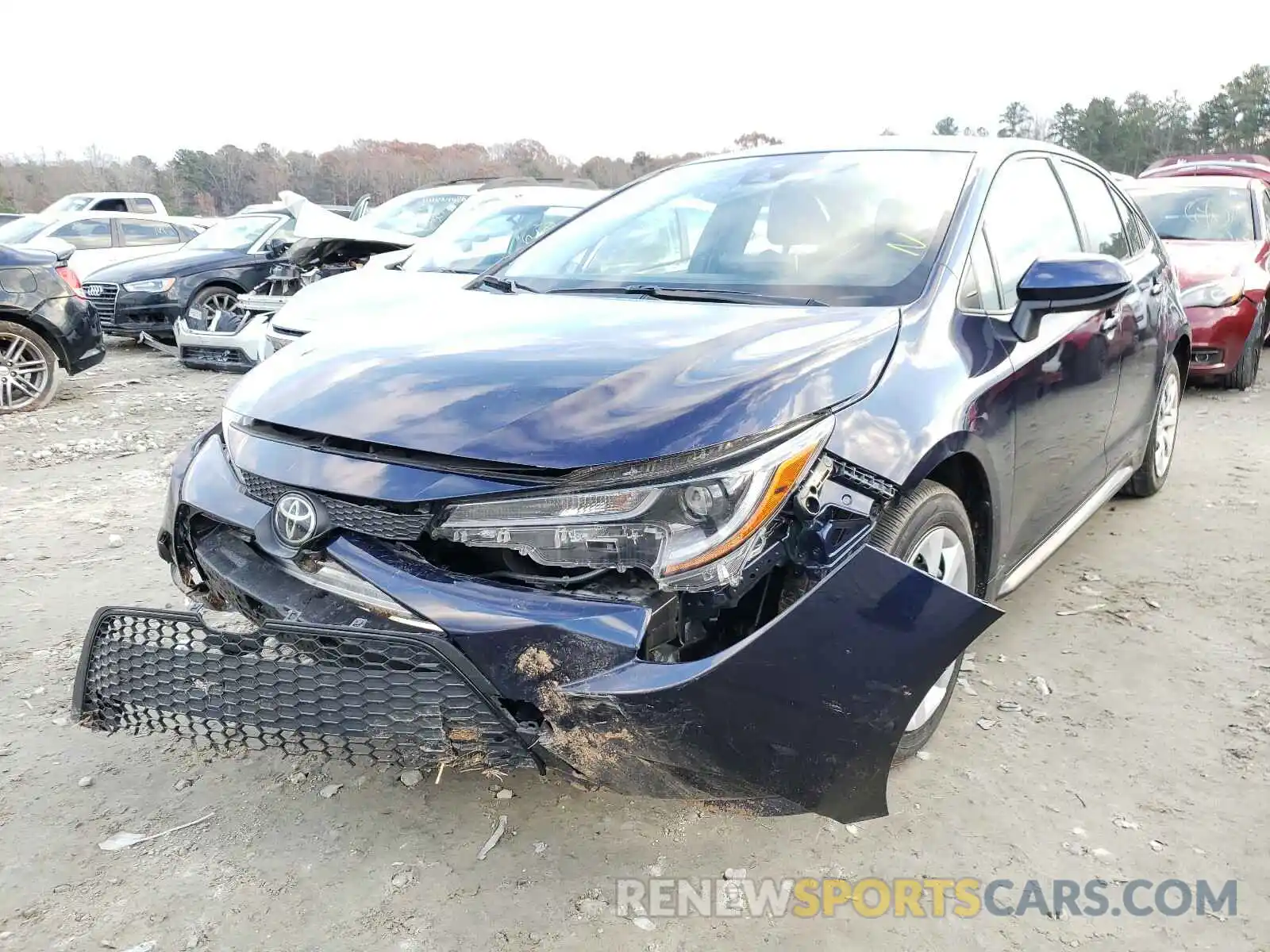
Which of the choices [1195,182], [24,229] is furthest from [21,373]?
[1195,182]

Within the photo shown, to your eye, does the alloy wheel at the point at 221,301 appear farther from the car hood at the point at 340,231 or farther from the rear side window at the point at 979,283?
the rear side window at the point at 979,283

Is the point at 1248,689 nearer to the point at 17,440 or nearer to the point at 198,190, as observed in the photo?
the point at 17,440

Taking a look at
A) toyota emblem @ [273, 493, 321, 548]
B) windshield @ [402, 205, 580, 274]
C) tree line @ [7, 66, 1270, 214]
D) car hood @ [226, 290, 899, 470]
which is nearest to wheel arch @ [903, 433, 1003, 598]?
car hood @ [226, 290, 899, 470]

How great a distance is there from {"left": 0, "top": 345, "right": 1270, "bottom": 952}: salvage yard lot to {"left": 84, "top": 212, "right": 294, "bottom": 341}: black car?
732cm

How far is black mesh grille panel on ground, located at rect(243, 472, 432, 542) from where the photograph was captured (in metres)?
1.93

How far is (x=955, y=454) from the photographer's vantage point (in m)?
2.33

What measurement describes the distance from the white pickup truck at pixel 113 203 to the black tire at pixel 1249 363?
16.2 m

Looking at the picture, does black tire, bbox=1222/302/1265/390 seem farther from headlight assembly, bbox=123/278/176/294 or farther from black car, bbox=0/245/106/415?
headlight assembly, bbox=123/278/176/294

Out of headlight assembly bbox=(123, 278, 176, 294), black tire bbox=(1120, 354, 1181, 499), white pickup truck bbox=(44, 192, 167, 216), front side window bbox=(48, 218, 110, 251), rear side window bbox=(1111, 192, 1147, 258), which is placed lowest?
black tire bbox=(1120, 354, 1181, 499)

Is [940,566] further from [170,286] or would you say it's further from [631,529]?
[170,286]

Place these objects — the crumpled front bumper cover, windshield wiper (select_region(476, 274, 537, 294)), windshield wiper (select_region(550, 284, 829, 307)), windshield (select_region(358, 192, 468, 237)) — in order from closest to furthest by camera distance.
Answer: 1. windshield wiper (select_region(550, 284, 829, 307))
2. windshield wiper (select_region(476, 274, 537, 294))
3. the crumpled front bumper cover
4. windshield (select_region(358, 192, 468, 237))

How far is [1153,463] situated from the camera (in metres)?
4.55

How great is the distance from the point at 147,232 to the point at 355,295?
10.6m

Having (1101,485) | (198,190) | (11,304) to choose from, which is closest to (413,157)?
(198,190)
